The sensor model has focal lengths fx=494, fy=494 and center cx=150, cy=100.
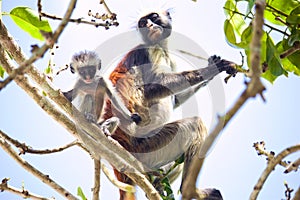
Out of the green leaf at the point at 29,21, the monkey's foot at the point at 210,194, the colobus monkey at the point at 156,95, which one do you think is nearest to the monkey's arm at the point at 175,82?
the colobus monkey at the point at 156,95

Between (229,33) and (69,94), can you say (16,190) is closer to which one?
(69,94)

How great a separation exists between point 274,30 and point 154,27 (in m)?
1.94

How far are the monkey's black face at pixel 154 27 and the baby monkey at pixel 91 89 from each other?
967 millimetres

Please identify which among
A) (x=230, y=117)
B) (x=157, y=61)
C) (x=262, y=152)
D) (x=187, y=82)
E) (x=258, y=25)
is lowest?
(x=230, y=117)

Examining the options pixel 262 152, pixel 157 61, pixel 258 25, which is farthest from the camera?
pixel 157 61

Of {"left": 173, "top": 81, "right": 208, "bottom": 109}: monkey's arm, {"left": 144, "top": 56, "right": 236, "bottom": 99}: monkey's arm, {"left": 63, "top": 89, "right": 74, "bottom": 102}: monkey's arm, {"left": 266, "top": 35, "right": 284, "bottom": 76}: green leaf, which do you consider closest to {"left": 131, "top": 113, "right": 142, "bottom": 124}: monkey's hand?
{"left": 144, "top": 56, "right": 236, "bottom": 99}: monkey's arm

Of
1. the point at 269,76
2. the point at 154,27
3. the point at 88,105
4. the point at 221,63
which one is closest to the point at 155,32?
the point at 154,27

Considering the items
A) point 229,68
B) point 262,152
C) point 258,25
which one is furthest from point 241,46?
point 258,25

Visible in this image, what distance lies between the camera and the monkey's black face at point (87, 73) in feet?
11.5

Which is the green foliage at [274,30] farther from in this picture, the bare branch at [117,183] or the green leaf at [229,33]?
the bare branch at [117,183]

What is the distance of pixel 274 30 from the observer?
2689 millimetres

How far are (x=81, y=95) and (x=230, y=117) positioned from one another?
2572mm

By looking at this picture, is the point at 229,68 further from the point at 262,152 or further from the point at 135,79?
the point at 262,152

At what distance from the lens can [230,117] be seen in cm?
103
